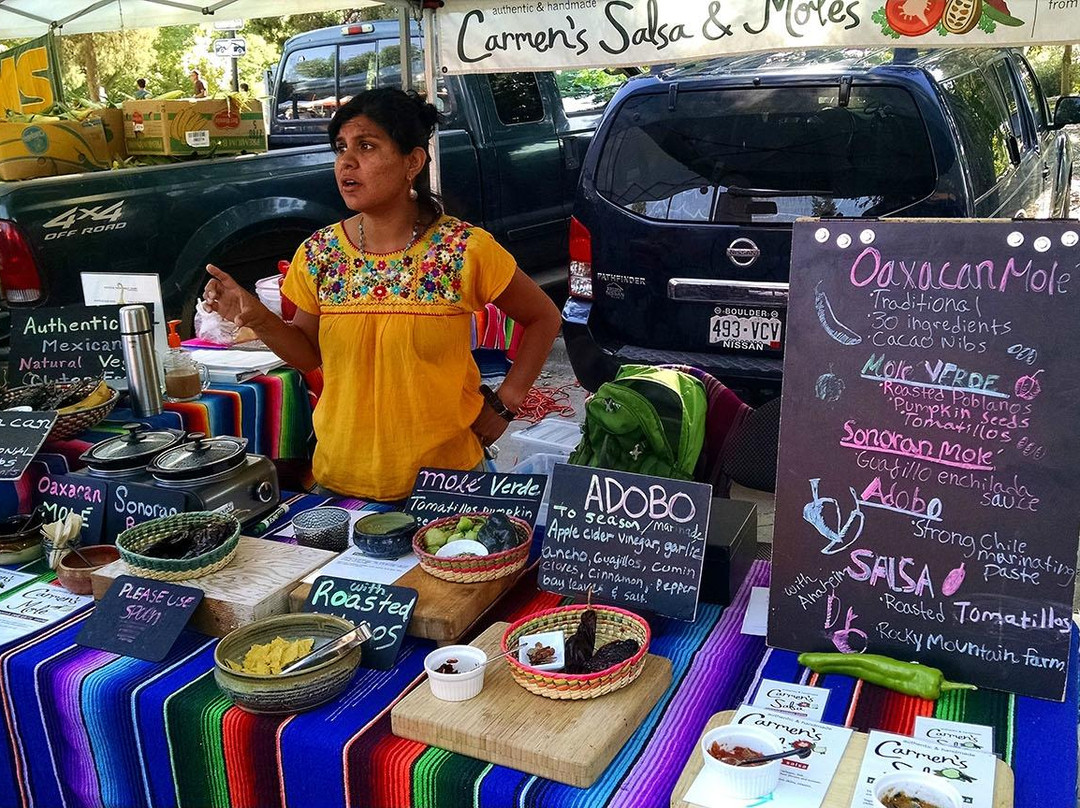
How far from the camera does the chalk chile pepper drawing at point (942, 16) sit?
3189mm

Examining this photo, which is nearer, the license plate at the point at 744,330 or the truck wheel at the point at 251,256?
the license plate at the point at 744,330

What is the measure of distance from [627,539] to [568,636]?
0.23 metres

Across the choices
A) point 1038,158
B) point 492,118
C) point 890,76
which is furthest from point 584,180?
point 1038,158

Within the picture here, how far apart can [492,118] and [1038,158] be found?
368 centimetres

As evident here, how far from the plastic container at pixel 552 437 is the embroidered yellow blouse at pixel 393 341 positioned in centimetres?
150

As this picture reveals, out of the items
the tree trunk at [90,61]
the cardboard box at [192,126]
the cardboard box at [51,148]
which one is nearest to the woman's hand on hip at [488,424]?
the cardboard box at [192,126]

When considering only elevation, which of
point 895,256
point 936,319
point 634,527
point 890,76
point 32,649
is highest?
point 890,76

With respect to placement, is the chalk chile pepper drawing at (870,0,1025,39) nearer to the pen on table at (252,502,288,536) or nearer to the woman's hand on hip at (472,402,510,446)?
the woman's hand on hip at (472,402,510,446)

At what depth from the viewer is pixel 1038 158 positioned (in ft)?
19.4

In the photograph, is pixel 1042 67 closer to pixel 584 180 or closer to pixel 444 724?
pixel 584 180

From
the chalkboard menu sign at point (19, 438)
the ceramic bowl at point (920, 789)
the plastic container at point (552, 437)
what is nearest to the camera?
the ceramic bowl at point (920, 789)

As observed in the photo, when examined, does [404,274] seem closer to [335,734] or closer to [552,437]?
[335,734]

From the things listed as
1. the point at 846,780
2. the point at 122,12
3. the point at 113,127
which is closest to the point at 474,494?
the point at 846,780

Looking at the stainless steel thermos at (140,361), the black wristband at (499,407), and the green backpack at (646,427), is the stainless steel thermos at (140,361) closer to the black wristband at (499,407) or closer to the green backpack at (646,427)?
the black wristband at (499,407)
